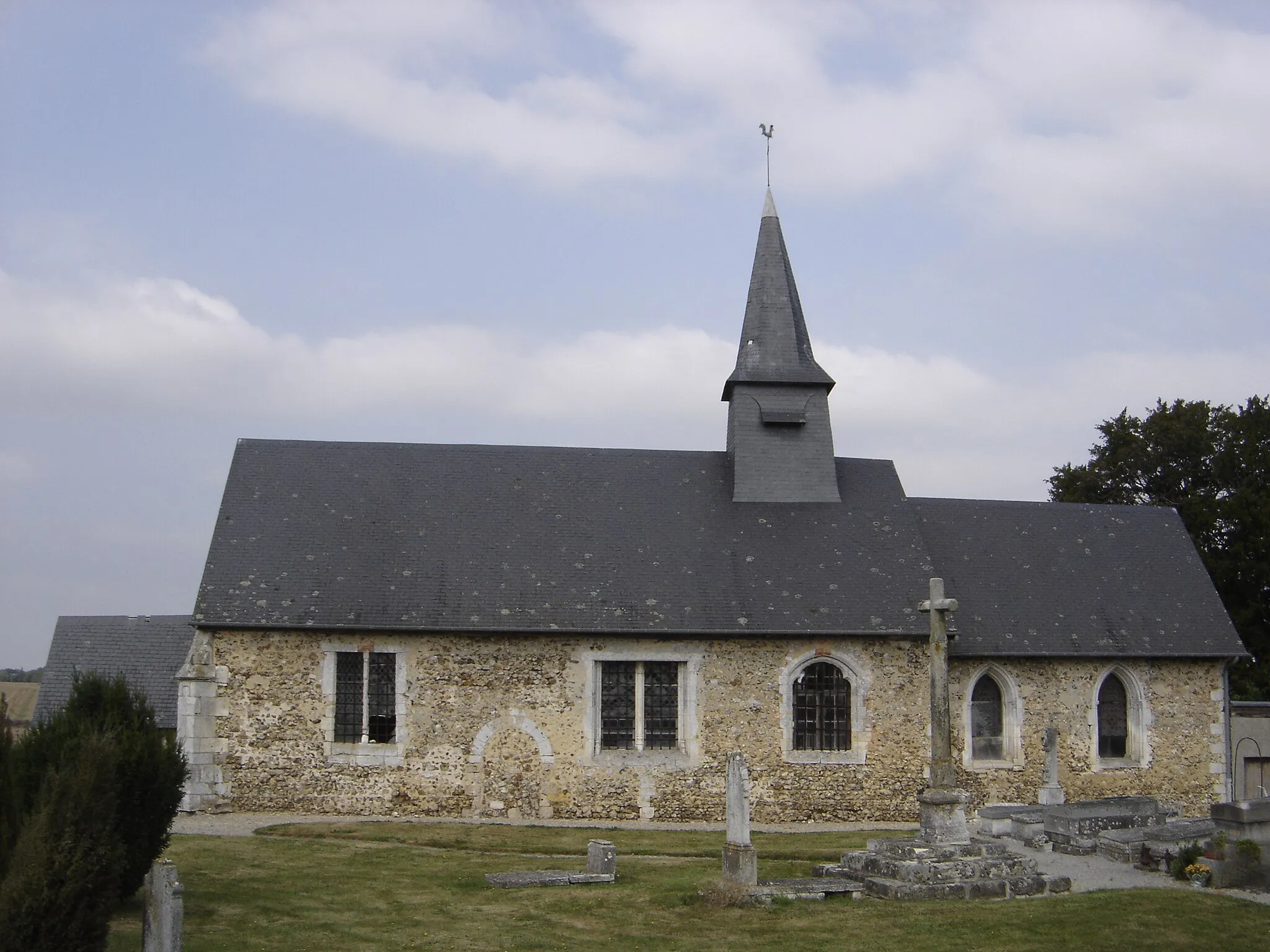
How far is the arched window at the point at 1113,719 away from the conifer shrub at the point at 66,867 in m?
16.8

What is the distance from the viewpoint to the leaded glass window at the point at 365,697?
1836 centimetres

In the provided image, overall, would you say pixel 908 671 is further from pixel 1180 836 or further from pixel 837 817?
pixel 1180 836

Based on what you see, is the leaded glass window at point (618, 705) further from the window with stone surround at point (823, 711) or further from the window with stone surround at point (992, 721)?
the window with stone surround at point (992, 721)

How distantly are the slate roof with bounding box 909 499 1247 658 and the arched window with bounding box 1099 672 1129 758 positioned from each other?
776 mm

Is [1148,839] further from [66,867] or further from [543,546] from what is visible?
[66,867]

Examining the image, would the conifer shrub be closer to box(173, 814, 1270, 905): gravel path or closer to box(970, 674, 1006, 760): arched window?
box(173, 814, 1270, 905): gravel path

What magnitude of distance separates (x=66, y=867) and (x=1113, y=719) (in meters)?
17.5

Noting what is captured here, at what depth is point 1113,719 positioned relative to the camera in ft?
67.6

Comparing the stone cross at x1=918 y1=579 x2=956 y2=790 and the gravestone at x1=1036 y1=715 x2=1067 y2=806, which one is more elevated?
the stone cross at x1=918 y1=579 x2=956 y2=790

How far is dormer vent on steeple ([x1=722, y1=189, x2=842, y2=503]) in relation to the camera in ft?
70.5

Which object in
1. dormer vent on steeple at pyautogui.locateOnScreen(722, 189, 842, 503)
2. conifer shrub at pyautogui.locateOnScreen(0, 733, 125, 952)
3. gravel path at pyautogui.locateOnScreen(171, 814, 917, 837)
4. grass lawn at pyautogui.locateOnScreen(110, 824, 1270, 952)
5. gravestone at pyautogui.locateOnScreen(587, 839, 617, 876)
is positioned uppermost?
dormer vent on steeple at pyautogui.locateOnScreen(722, 189, 842, 503)

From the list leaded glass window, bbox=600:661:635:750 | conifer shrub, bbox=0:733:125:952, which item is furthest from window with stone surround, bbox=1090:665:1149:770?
conifer shrub, bbox=0:733:125:952

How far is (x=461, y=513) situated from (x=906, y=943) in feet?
39.8

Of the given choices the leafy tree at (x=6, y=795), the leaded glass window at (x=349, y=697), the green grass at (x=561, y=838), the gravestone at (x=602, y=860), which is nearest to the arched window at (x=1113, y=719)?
the green grass at (x=561, y=838)
